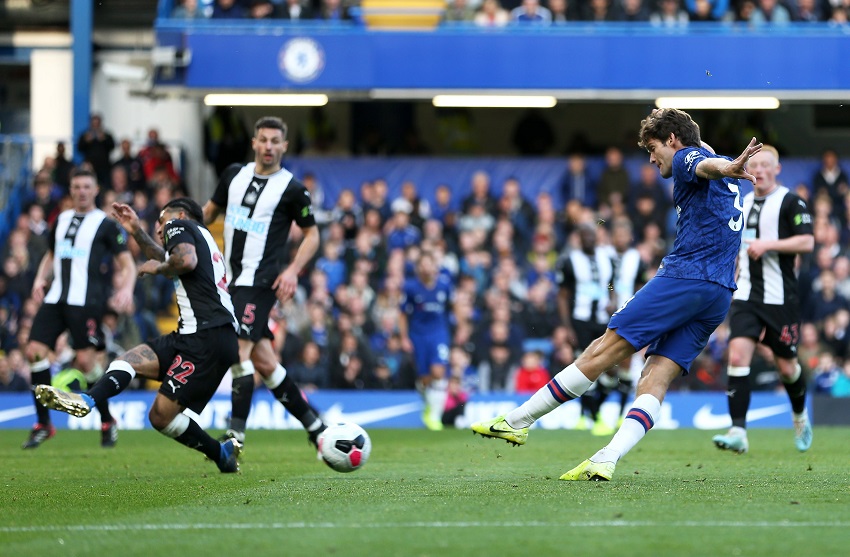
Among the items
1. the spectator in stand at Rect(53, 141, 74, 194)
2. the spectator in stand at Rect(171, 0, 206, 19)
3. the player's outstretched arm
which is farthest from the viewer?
the spectator in stand at Rect(171, 0, 206, 19)

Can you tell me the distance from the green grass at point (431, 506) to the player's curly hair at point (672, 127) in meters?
1.97

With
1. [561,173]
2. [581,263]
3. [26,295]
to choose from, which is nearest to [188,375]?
[581,263]

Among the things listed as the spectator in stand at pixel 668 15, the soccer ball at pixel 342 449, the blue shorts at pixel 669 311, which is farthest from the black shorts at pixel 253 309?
the spectator in stand at pixel 668 15

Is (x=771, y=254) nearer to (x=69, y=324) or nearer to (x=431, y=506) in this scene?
(x=431, y=506)

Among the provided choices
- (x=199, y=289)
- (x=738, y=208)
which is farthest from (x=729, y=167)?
(x=199, y=289)

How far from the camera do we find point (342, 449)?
8.52 m

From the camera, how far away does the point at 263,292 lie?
10.3m

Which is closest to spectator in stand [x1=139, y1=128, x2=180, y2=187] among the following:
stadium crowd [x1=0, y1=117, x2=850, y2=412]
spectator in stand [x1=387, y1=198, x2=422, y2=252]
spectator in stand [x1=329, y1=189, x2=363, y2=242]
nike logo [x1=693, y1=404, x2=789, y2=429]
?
stadium crowd [x1=0, y1=117, x2=850, y2=412]

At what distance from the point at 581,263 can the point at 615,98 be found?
6.69 m

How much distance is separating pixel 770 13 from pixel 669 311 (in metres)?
14.7

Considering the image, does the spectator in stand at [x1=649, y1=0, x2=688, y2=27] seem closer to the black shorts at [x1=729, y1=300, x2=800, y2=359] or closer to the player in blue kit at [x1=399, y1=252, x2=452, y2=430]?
the player in blue kit at [x1=399, y1=252, x2=452, y2=430]

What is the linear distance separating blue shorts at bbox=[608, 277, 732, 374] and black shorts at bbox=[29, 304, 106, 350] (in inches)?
254

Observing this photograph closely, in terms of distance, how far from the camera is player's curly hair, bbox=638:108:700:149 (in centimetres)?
768

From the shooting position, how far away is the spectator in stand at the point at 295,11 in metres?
20.7
